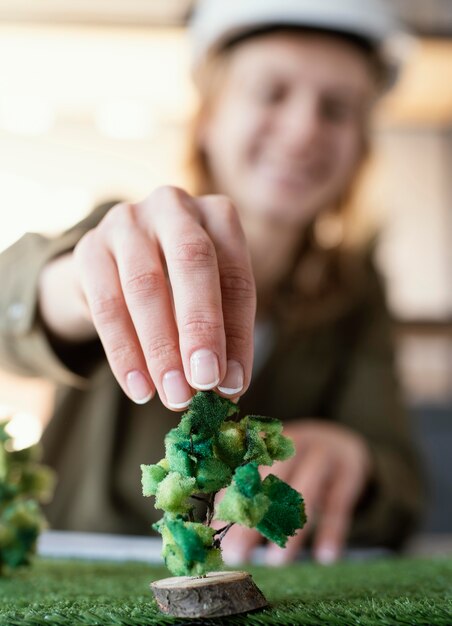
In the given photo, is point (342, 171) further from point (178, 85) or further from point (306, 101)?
point (178, 85)

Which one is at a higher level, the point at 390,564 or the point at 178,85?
the point at 178,85

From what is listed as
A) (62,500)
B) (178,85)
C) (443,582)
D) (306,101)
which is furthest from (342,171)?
(178,85)

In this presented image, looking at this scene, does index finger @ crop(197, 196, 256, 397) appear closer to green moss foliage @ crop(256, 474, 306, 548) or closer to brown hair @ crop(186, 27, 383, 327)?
green moss foliage @ crop(256, 474, 306, 548)

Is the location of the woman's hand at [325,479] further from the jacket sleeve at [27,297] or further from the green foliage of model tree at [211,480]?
the green foliage of model tree at [211,480]

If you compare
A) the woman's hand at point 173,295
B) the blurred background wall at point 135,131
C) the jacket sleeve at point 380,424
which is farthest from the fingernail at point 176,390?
the blurred background wall at point 135,131

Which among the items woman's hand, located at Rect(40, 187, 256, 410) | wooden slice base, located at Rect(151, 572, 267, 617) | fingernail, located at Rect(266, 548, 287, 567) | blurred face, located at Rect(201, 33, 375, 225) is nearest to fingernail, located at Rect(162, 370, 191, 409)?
woman's hand, located at Rect(40, 187, 256, 410)
